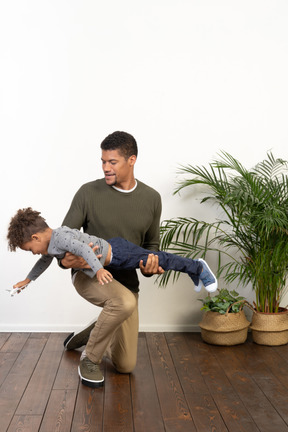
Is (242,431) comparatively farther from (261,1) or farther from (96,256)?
(261,1)

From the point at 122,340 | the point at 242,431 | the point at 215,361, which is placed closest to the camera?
the point at 242,431

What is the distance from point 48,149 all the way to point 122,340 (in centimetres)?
167

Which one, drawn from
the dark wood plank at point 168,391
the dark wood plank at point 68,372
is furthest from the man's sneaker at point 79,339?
the dark wood plank at point 168,391

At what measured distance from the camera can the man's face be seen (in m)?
3.31

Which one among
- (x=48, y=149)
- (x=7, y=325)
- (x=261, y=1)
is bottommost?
(x=7, y=325)

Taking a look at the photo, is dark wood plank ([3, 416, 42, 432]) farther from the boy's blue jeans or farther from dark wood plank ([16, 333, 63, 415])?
the boy's blue jeans

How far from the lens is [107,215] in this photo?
133 inches

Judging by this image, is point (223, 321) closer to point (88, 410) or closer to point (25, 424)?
point (88, 410)

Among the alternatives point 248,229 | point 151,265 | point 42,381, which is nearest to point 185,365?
point 151,265

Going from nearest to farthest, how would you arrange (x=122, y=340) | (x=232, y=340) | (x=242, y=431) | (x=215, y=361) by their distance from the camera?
(x=242, y=431) → (x=122, y=340) → (x=215, y=361) → (x=232, y=340)

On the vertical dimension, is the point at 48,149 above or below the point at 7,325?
above

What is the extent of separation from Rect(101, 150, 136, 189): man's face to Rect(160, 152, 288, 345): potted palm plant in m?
0.78

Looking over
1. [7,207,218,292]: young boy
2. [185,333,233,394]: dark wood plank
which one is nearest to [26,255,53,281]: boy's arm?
[7,207,218,292]: young boy

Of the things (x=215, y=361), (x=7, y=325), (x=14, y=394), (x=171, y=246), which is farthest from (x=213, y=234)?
(x=14, y=394)
